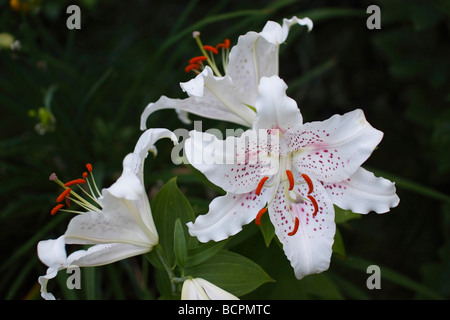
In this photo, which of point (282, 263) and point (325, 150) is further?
point (282, 263)

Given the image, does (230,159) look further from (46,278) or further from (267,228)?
(46,278)

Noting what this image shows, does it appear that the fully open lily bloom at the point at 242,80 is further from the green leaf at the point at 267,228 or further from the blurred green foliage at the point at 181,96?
the blurred green foliage at the point at 181,96

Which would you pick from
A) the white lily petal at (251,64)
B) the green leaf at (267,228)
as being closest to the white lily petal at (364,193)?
the green leaf at (267,228)

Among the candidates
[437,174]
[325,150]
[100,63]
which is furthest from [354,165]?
[100,63]

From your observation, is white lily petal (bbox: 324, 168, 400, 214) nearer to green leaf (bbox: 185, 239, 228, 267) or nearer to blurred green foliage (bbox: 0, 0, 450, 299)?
green leaf (bbox: 185, 239, 228, 267)

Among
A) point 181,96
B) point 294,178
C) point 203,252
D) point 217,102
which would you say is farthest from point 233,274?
point 181,96

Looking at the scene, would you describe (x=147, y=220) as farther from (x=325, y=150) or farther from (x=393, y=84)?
(x=393, y=84)
